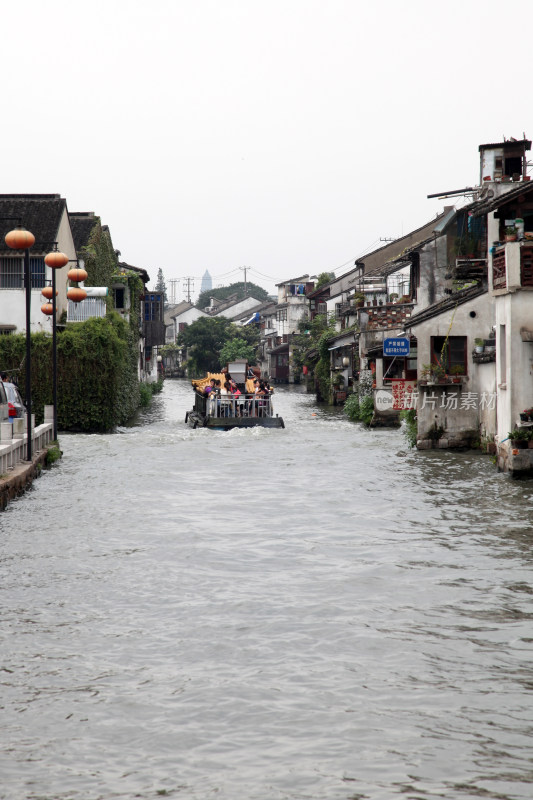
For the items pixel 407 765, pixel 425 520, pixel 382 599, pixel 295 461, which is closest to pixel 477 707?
pixel 407 765

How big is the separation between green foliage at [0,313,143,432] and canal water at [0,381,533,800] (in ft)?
53.5

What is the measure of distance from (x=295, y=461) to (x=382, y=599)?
14.8 metres

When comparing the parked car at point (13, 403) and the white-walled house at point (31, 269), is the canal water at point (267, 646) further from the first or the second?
the white-walled house at point (31, 269)

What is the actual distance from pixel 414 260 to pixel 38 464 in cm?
2209

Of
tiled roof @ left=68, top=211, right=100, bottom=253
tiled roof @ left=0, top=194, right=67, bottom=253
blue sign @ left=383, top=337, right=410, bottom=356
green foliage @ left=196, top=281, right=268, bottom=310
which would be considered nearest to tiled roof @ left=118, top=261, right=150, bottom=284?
tiled roof @ left=68, top=211, right=100, bottom=253

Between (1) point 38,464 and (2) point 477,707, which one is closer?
(2) point 477,707

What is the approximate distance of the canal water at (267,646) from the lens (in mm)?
6973

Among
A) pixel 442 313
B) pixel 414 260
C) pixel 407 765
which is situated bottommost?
pixel 407 765

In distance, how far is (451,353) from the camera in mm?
27906

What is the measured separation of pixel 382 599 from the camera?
11.4m

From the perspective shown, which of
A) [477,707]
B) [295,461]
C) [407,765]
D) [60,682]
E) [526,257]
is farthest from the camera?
[295,461]

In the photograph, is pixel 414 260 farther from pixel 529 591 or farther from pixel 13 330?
pixel 529 591

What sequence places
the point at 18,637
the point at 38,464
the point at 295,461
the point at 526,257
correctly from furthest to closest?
the point at 295,461 < the point at 38,464 < the point at 526,257 < the point at 18,637

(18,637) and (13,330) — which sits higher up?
(13,330)
